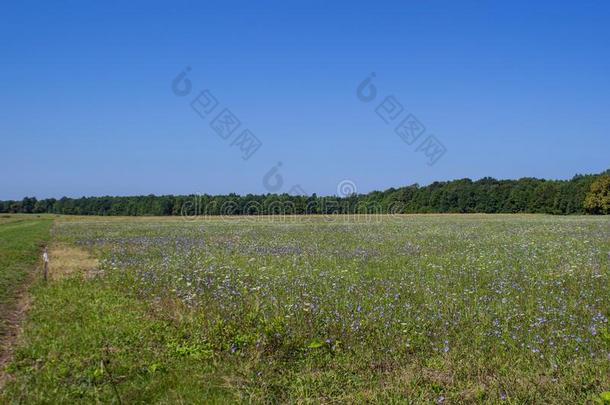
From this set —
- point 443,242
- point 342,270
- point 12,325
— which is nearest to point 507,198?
point 443,242

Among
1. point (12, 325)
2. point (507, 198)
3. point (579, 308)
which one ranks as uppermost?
point (507, 198)

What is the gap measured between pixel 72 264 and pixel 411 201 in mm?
112476

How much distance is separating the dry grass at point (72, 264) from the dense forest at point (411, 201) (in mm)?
68504

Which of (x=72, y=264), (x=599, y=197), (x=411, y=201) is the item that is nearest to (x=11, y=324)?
(x=72, y=264)

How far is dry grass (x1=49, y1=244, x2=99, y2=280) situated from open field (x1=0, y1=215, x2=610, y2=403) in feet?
9.66

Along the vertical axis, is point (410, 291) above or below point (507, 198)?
below

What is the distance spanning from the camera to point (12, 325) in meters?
9.49

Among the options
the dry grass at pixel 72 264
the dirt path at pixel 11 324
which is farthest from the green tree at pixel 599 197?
the dirt path at pixel 11 324

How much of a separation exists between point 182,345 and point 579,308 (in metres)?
6.81

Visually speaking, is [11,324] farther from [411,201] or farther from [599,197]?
[411,201]

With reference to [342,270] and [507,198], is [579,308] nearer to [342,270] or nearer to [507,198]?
[342,270]

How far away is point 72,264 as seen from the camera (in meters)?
19.0

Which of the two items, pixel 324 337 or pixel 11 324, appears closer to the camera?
pixel 324 337

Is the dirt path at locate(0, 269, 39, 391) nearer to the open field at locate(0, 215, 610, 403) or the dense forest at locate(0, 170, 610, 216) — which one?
the open field at locate(0, 215, 610, 403)
